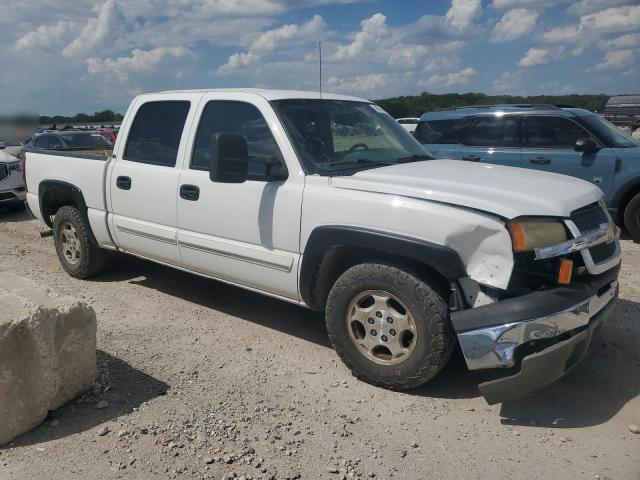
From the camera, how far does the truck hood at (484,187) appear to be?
324 cm

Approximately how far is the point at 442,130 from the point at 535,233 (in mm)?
6315

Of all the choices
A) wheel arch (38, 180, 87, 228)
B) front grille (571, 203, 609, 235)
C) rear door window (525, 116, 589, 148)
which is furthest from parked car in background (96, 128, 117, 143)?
front grille (571, 203, 609, 235)

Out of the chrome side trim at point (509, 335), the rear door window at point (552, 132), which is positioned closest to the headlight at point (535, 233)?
the chrome side trim at point (509, 335)

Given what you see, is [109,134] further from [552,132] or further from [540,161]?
[552,132]

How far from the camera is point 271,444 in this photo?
3166 mm

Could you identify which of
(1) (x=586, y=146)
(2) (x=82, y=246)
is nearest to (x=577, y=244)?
(2) (x=82, y=246)

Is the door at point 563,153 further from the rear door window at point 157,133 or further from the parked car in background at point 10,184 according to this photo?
the parked car in background at point 10,184

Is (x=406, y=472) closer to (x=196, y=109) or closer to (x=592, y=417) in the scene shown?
(x=592, y=417)

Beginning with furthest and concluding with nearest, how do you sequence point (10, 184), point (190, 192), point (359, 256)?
point (10, 184) < point (190, 192) < point (359, 256)

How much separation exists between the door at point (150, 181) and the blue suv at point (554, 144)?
4079mm

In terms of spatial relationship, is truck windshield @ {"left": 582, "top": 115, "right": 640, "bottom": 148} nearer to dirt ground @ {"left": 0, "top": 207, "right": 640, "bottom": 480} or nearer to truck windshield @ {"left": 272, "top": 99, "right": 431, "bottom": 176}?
dirt ground @ {"left": 0, "top": 207, "right": 640, "bottom": 480}

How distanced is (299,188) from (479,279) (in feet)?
4.55

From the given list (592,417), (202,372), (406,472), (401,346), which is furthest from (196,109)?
(592,417)

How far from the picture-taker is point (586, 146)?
7.80 meters
